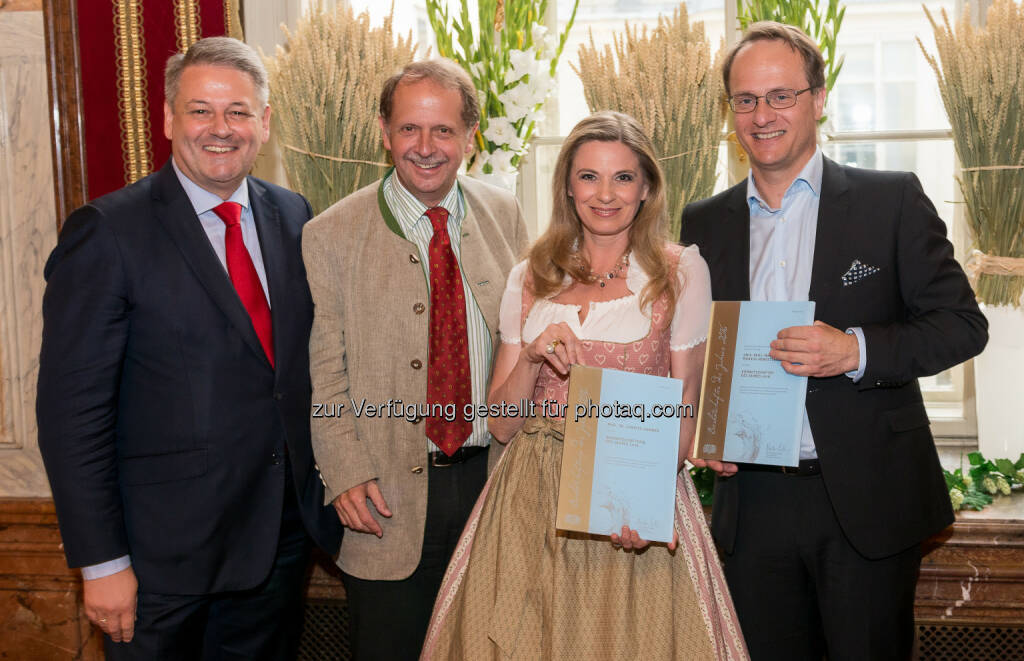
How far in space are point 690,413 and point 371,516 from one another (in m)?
0.80

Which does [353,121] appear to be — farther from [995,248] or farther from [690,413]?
[995,248]

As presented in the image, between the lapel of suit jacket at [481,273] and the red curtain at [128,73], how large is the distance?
4.73 feet

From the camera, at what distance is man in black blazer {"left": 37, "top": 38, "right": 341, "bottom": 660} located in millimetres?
1950

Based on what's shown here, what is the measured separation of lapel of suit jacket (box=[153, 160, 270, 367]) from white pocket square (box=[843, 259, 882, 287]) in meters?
1.36

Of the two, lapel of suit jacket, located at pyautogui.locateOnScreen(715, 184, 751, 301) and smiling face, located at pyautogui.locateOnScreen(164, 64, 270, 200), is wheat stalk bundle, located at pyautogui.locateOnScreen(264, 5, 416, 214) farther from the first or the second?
lapel of suit jacket, located at pyautogui.locateOnScreen(715, 184, 751, 301)

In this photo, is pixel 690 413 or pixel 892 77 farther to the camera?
pixel 892 77

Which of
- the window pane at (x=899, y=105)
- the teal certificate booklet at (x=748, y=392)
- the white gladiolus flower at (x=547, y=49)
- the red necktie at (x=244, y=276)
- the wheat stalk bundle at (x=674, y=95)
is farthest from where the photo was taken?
the window pane at (x=899, y=105)

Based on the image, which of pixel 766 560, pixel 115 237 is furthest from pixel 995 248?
pixel 115 237

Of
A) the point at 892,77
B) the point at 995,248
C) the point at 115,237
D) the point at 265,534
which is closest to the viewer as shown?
the point at 115,237

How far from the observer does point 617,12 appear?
11.7ft

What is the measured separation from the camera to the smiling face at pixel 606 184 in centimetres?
203

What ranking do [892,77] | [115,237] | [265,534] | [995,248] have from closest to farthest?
[115,237]
[265,534]
[995,248]
[892,77]

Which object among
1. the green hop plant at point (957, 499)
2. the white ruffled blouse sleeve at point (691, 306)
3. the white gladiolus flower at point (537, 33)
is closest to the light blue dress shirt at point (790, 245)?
the white ruffled blouse sleeve at point (691, 306)

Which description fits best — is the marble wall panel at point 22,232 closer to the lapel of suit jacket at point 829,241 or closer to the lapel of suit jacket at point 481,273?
the lapel of suit jacket at point 481,273
